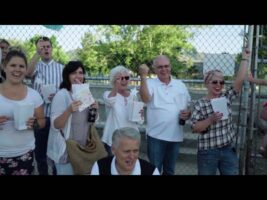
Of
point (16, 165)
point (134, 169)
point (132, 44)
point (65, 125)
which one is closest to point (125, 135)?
point (134, 169)

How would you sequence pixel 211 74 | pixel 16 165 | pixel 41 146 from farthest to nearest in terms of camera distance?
1. pixel 41 146
2. pixel 211 74
3. pixel 16 165

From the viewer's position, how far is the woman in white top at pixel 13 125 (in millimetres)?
3312

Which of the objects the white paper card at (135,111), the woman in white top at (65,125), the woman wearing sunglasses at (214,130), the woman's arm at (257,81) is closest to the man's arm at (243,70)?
the woman wearing sunglasses at (214,130)

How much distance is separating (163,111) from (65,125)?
99cm

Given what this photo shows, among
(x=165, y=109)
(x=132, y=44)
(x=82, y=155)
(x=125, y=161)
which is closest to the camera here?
(x=125, y=161)

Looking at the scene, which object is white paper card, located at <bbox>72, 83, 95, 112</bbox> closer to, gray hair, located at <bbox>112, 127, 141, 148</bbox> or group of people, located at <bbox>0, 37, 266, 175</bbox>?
group of people, located at <bbox>0, 37, 266, 175</bbox>

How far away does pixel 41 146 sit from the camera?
441cm

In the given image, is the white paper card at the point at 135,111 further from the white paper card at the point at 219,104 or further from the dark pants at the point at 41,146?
the dark pants at the point at 41,146

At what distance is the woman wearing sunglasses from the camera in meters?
3.79

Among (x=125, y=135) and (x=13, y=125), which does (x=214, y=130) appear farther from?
(x=13, y=125)
